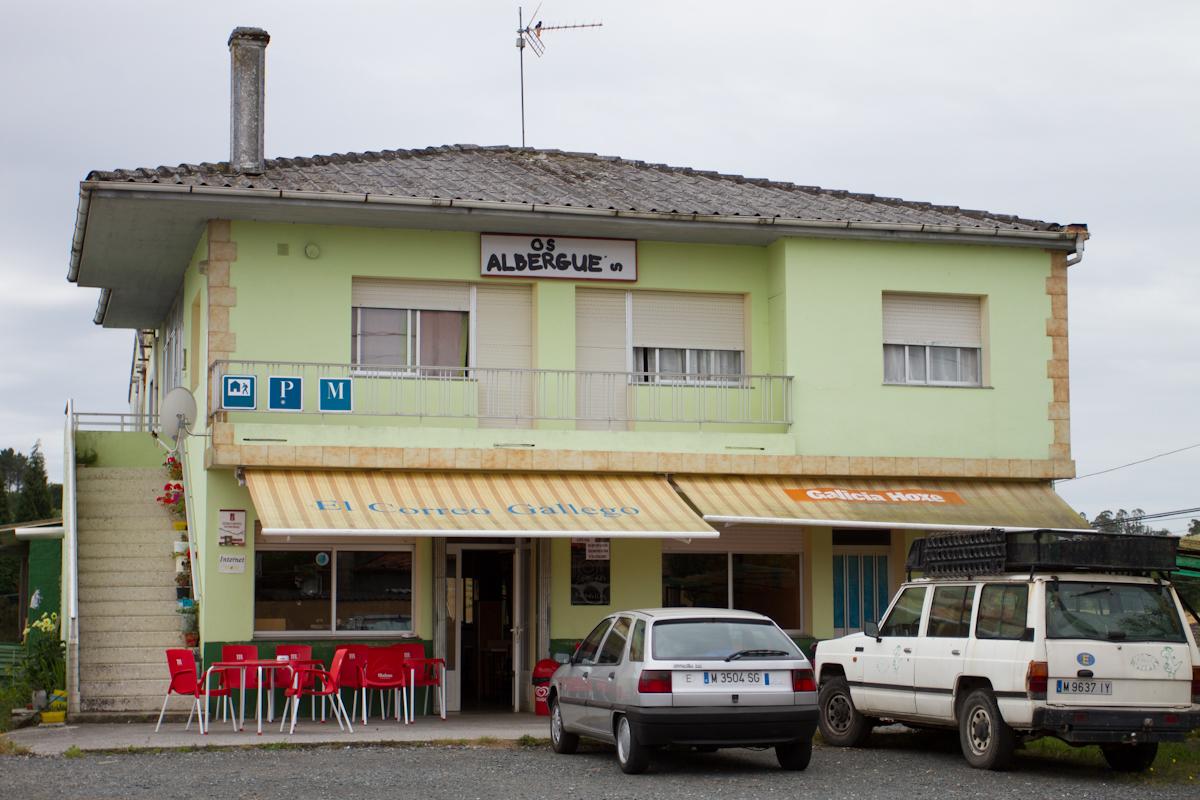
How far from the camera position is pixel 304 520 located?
1652 centimetres

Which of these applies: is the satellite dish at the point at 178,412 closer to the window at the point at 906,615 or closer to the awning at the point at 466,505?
the awning at the point at 466,505

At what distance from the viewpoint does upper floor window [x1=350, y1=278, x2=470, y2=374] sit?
19250 millimetres

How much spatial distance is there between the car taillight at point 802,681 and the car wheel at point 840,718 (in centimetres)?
218

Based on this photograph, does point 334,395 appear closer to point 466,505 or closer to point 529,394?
point 466,505

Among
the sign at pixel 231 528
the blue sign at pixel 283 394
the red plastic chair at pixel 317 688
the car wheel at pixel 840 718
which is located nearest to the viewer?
the car wheel at pixel 840 718

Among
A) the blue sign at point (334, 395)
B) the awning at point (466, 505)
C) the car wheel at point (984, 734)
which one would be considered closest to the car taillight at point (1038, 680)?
the car wheel at point (984, 734)

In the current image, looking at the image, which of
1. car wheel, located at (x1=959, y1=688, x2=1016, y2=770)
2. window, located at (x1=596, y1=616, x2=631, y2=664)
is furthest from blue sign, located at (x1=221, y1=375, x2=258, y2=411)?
car wheel, located at (x1=959, y1=688, x2=1016, y2=770)

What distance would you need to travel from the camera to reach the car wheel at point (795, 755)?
42.5 ft


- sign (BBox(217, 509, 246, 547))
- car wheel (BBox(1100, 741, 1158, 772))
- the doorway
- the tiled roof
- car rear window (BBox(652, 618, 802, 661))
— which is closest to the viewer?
car rear window (BBox(652, 618, 802, 661))

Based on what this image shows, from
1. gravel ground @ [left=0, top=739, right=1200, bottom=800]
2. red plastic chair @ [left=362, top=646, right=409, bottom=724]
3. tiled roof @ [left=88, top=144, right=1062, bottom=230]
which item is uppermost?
tiled roof @ [left=88, top=144, right=1062, bottom=230]

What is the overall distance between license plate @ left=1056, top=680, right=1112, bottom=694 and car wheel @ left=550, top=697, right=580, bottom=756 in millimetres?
4657

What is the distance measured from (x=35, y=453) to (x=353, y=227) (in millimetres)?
73704

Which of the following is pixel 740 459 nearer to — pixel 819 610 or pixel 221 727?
pixel 819 610

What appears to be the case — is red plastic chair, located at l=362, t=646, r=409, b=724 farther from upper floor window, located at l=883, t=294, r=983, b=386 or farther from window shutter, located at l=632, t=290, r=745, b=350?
upper floor window, located at l=883, t=294, r=983, b=386
